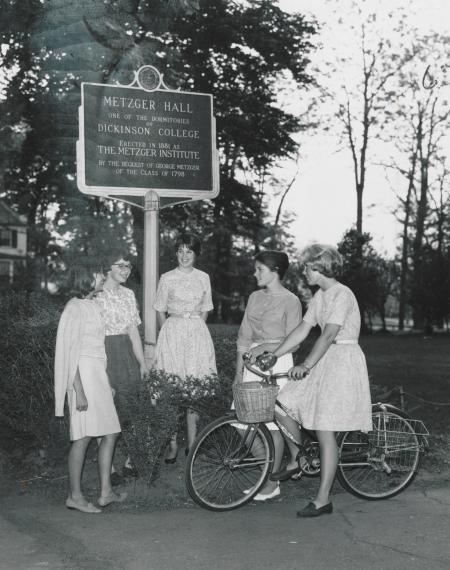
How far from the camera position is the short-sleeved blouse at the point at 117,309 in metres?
6.89

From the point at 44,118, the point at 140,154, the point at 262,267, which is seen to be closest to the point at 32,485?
the point at 262,267

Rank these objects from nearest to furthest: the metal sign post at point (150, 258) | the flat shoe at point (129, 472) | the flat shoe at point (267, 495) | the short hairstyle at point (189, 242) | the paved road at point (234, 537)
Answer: the paved road at point (234, 537)
the flat shoe at point (267, 495)
the flat shoe at point (129, 472)
the short hairstyle at point (189, 242)
the metal sign post at point (150, 258)

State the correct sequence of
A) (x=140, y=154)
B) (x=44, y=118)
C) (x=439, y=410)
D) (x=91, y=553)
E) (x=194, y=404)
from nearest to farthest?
(x=91, y=553) < (x=194, y=404) < (x=140, y=154) < (x=439, y=410) < (x=44, y=118)

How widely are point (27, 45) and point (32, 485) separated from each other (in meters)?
11.7

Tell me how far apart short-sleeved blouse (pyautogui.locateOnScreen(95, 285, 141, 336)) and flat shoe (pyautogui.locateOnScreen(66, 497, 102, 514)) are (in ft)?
4.63

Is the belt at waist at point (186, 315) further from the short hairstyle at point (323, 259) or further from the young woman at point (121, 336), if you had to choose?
the short hairstyle at point (323, 259)

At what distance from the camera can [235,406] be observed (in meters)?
5.97

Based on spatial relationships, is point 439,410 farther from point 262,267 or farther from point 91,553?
point 91,553

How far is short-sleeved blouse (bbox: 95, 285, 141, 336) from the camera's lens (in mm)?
6887

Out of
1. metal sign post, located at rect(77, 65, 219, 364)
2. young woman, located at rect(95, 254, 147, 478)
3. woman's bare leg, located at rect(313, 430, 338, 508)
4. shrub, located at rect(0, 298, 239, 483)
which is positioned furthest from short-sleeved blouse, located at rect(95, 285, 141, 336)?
metal sign post, located at rect(77, 65, 219, 364)

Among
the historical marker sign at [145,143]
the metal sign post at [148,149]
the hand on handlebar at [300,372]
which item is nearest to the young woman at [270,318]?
the hand on handlebar at [300,372]

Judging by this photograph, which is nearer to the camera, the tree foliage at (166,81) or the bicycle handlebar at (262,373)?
the bicycle handlebar at (262,373)

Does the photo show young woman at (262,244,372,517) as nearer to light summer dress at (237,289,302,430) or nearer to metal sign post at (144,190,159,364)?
light summer dress at (237,289,302,430)

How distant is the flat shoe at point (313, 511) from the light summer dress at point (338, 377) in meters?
0.54
